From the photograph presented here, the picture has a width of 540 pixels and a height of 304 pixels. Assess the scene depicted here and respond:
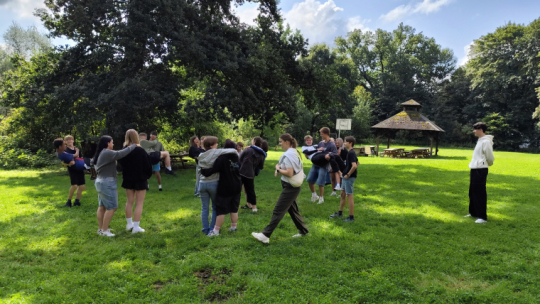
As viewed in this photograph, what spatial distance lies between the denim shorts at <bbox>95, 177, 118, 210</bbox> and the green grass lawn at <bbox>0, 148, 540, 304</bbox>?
642mm

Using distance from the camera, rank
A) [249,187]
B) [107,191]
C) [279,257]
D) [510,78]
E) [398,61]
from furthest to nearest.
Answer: [398,61] → [510,78] → [249,187] → [107,191] → [279,257]

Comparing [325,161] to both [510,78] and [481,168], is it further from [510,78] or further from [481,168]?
[510,78]

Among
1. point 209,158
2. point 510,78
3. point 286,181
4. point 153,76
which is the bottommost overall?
point 286,181

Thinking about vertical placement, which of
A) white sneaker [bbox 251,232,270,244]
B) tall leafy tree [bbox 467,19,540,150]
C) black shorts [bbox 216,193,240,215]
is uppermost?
tall leafy tree [bbox 467,19,540,150]

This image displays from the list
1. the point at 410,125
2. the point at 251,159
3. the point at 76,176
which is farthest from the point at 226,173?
the point at 410,125

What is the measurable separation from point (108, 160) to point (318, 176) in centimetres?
529

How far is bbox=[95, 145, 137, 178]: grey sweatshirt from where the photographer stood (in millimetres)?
5461

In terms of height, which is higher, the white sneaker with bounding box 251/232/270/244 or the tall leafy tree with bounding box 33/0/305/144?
the tall leafy tree with bounding box 33/0/305/144

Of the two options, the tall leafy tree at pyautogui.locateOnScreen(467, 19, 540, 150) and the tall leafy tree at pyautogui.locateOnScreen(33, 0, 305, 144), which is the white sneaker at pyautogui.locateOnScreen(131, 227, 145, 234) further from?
the tall leafy tree at pyautogui.locateOnScreen(467, 19, 540, 150)

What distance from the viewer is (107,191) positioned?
560cm

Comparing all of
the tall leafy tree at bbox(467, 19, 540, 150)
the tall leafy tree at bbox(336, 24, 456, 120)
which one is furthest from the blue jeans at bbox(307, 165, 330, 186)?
the tall leafy tree at bbox(336, 24, 456, 120)

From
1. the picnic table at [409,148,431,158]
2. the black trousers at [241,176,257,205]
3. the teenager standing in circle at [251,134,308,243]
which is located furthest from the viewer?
the picnic table at [409,148,431,158]

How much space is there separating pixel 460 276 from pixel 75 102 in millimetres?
16920

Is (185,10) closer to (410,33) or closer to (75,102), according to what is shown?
(75,102)
